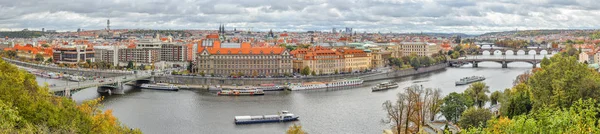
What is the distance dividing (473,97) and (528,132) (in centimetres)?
1631

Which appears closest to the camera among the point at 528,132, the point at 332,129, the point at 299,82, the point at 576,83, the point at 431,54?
the point at 528,132

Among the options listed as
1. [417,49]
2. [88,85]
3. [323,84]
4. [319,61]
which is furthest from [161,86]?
[417,49]

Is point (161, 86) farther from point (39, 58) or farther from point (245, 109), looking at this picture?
point (39, 58)

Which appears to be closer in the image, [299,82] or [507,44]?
[299,82]

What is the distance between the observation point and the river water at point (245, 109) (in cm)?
1992

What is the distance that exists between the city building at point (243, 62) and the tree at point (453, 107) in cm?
1859

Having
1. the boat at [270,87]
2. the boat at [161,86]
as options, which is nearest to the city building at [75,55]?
the boat at [161,86]

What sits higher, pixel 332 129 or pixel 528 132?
pixel 528 132

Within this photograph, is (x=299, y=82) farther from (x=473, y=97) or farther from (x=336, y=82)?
(x=473, y=97)

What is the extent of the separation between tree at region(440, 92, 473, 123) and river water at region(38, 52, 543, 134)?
173 cm

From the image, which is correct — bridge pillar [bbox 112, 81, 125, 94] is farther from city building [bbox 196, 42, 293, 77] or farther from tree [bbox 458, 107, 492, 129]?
tree [bbox 458, 107, 492, 129]

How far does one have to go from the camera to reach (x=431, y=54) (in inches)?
2325

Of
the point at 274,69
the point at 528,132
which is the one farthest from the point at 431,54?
the point at 528,132

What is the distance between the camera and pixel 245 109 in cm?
2442
